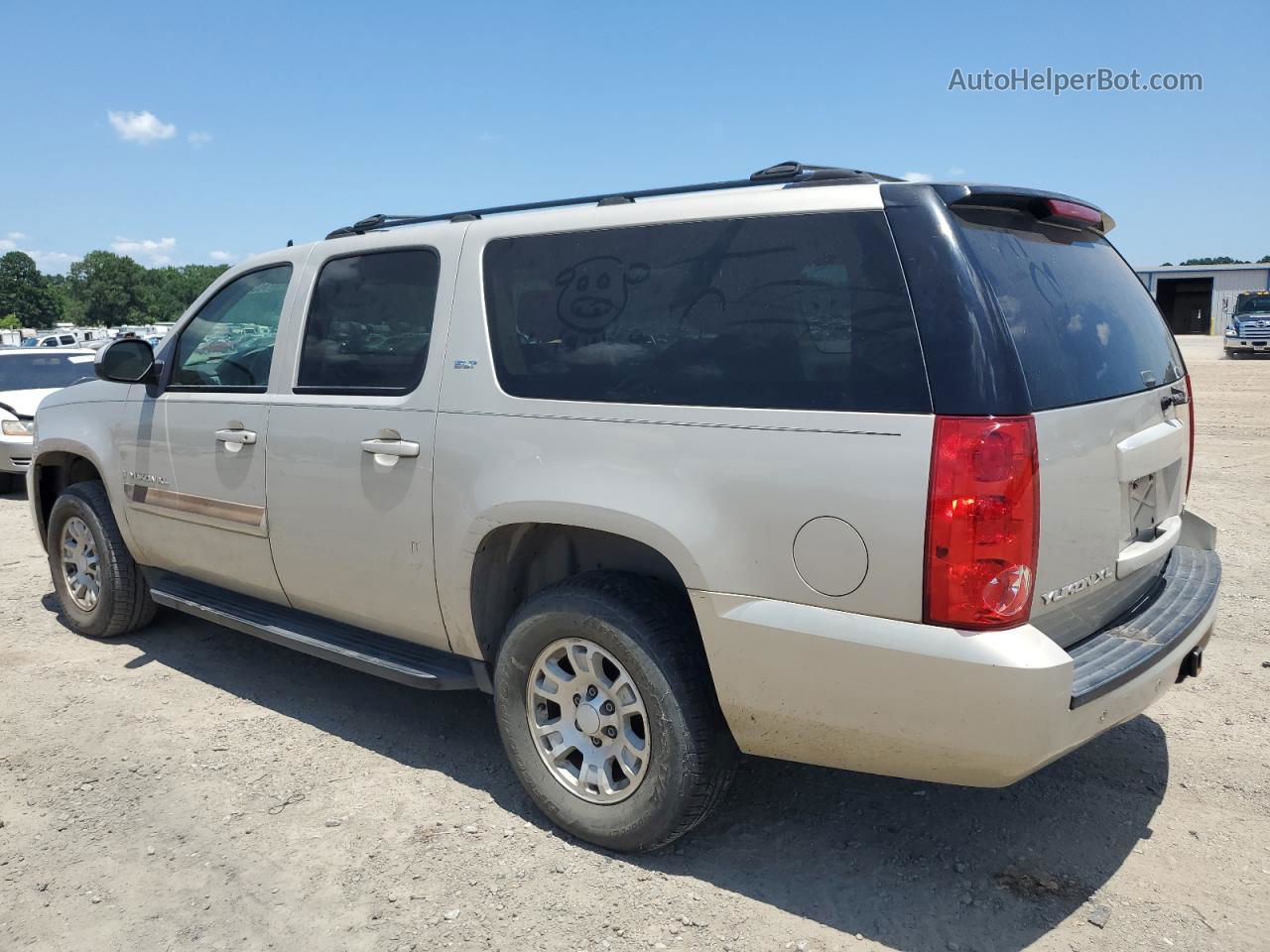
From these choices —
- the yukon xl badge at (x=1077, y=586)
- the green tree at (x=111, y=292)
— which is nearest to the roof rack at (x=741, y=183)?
the yukon xl badge at (x=1077, y=586)

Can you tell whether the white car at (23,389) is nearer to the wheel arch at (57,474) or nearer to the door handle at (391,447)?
the wheel arch at (57,474)

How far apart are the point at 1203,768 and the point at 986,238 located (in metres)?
2.28

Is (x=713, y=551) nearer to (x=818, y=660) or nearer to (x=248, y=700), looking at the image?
(x=818, y=660)

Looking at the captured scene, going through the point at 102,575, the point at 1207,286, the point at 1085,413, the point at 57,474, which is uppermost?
the point at 1207,286

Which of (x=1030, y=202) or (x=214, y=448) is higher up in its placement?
(x=1030, y=202)

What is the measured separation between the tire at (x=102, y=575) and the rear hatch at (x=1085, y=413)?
14.6ft

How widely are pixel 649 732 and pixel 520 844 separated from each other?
68 cm

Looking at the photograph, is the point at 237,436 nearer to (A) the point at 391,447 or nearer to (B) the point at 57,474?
(A) the point at 391,447

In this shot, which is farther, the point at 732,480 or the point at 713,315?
the point at 713,315

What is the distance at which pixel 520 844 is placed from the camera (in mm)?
3258

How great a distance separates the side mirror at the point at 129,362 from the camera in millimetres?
4531

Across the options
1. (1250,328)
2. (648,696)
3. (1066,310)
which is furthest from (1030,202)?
(1250,328)

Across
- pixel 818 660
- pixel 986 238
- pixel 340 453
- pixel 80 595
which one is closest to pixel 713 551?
pixel 818 660

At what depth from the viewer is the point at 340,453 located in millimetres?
3689
